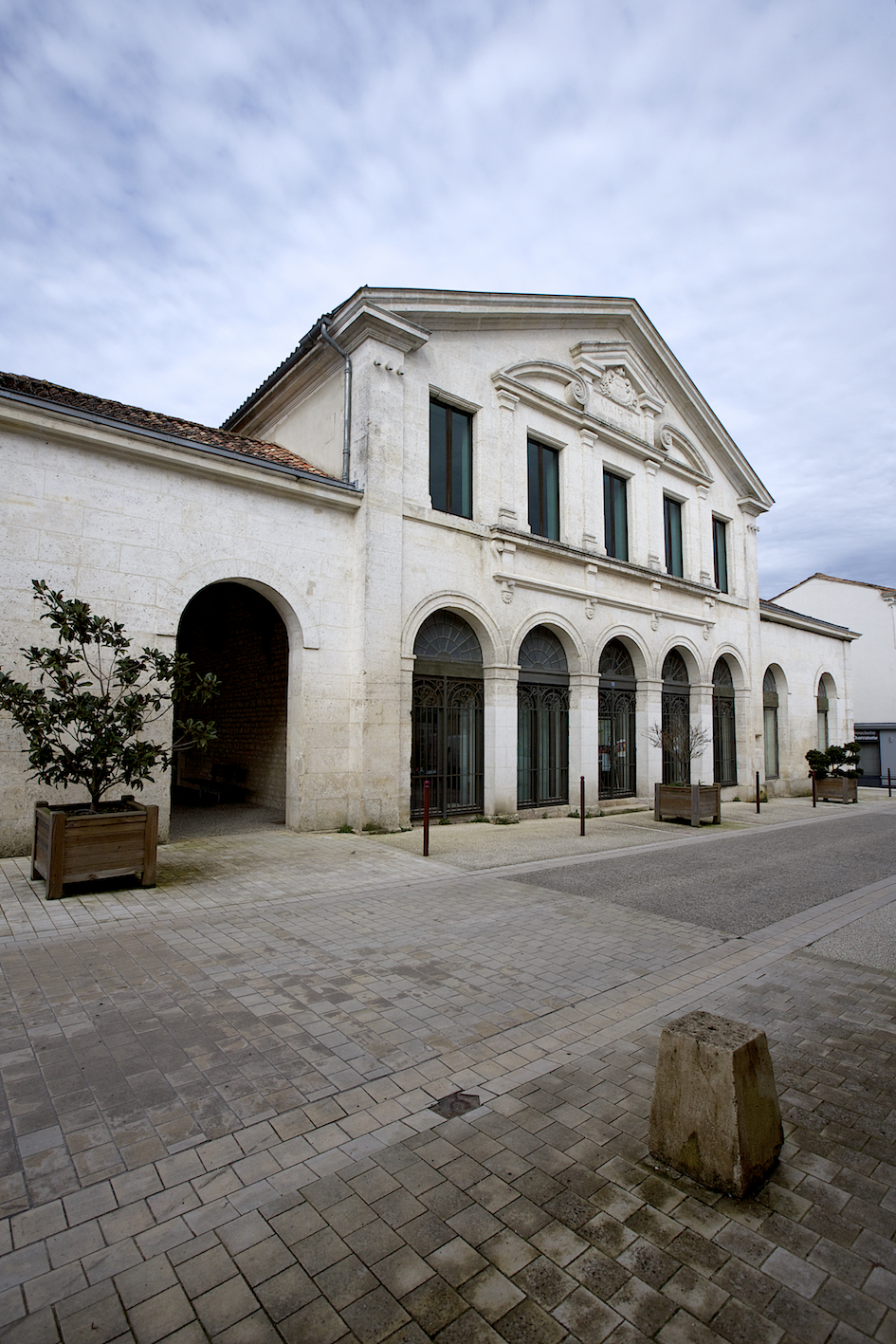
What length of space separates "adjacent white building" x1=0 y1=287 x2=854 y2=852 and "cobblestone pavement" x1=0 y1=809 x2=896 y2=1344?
549cm

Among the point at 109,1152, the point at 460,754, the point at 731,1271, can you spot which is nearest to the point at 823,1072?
the point at 731,1271

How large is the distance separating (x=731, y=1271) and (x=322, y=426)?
12.8 metres

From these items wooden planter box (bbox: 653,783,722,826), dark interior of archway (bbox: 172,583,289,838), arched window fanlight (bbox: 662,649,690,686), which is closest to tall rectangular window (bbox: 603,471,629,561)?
arched window fanlight (bbox: 662,649,690,686)

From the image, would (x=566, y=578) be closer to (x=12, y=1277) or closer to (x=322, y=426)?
(x=322, y=426)

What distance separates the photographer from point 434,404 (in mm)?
13125

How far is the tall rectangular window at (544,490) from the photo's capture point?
1484cm

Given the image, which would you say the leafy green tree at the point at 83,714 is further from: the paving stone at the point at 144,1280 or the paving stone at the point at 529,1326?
the paving stone at the point at 529,1326

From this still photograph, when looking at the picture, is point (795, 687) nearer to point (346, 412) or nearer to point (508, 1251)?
point (346, 412)

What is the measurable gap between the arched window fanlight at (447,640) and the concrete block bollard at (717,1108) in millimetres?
9826

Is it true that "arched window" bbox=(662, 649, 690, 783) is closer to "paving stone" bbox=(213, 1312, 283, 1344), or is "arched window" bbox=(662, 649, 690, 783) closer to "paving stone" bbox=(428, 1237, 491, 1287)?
"paving stone" bbox=(428, 1237, 491, 1287)

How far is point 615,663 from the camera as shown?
1655cm

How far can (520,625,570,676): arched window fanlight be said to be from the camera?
14.3 meters

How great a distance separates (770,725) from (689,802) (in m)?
10.9

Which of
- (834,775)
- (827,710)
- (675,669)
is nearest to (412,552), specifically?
(675,669)
